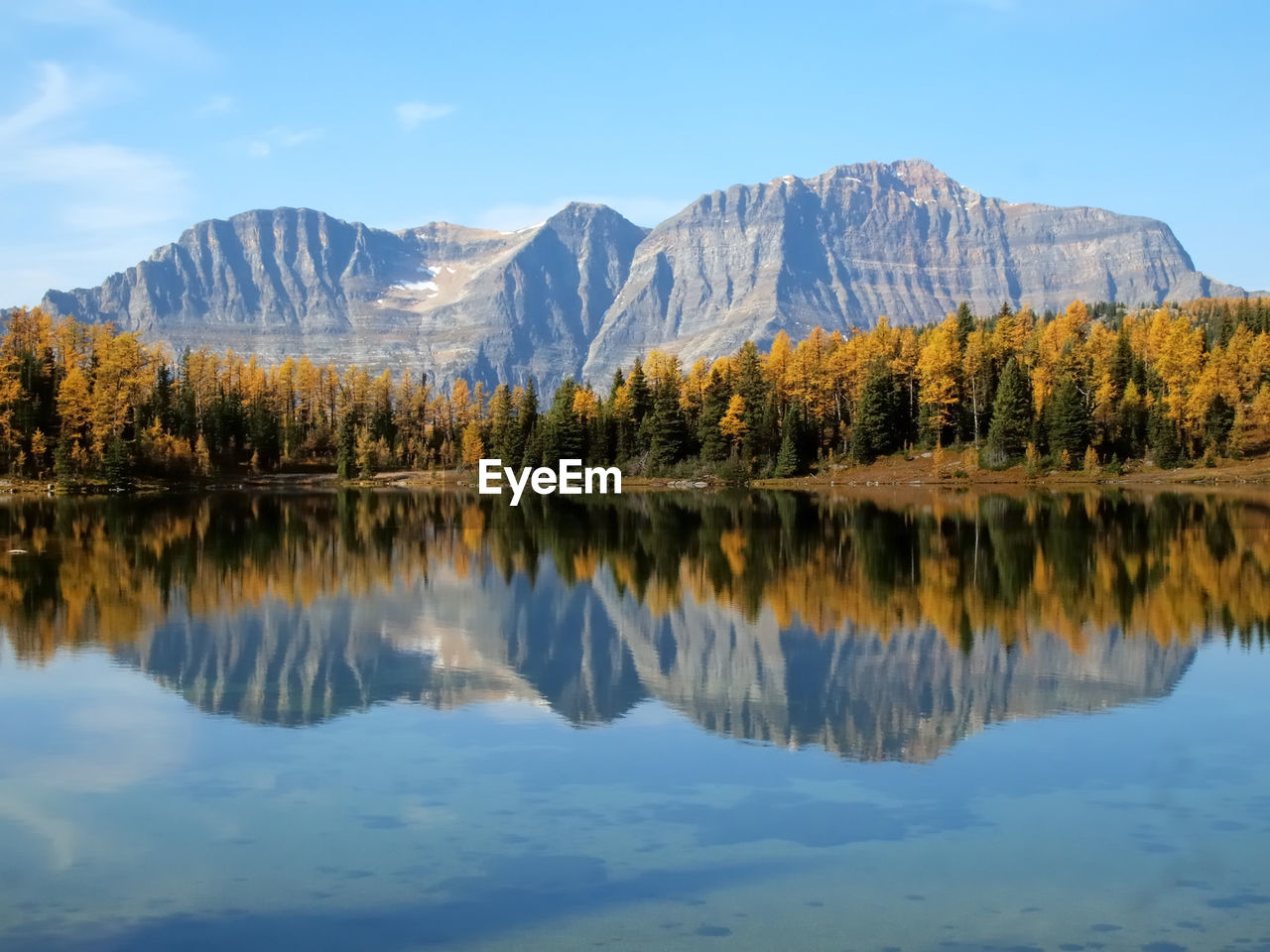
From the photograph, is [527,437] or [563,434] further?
[527,437]

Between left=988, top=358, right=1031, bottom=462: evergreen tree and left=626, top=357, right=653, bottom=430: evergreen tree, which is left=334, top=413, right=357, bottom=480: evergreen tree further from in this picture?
left=988, top=358, right=1031, bottom=462: evergreen tree

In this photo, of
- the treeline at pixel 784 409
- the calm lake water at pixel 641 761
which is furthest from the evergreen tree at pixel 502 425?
the calm lake water at pixel 641 761

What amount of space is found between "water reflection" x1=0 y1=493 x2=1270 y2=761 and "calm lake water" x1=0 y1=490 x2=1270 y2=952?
19 centimetres

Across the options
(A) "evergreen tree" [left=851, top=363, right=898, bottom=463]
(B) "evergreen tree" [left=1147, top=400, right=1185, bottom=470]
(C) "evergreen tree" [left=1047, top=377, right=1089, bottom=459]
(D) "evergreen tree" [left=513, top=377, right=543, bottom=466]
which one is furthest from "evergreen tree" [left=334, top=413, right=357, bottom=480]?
(B) "evergreen tree" [left=1147, top=400, right=1185, bottom=470]

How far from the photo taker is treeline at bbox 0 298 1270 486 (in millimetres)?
120375

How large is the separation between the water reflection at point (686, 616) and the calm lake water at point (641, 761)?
19 cm

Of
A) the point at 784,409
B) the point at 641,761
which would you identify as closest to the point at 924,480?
the point at 784,409

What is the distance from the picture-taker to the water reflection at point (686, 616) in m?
23.4

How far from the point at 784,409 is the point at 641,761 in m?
124

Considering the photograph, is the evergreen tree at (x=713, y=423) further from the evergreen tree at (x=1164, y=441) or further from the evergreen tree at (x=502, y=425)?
the evergreen tree at (x=1164, y=441)

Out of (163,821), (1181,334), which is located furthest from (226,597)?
(1181,334)

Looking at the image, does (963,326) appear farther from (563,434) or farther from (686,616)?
(686,616)

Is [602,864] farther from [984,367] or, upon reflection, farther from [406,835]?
[984,367]

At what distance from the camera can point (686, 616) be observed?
110 ft
